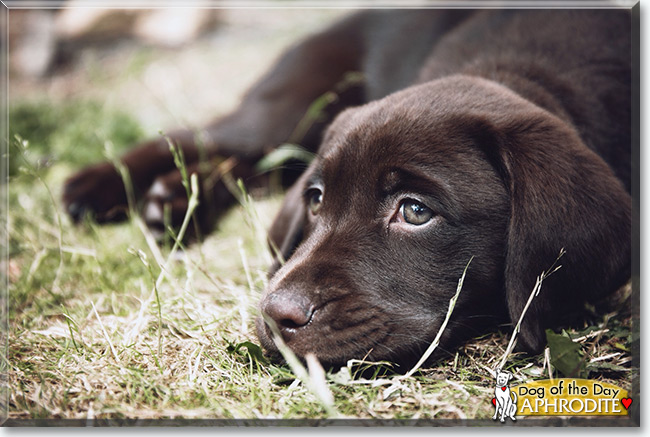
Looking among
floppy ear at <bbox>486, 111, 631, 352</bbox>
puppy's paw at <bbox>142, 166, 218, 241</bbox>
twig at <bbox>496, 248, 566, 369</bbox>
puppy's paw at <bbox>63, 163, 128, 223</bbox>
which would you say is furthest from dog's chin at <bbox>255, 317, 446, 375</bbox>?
puppy's paw at <bbox>63, 163, 128, 223</bbox>

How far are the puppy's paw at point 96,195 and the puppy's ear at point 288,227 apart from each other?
1.03 metres

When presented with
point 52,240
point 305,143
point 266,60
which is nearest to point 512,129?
point 305,143

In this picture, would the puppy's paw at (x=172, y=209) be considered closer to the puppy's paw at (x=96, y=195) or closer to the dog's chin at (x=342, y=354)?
the puppy's paw at (x=96, y=195)

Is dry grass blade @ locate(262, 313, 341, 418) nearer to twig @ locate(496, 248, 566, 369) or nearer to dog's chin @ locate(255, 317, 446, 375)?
dog's chin @ locate(255, 317, 446, 375)

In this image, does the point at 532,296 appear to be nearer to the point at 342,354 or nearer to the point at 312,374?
the point at 342,354

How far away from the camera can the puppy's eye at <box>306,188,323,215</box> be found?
2.44 metres

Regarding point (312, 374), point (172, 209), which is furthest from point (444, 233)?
point (172, 209)

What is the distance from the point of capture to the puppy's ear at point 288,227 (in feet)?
8.46

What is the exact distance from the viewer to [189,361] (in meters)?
2.05

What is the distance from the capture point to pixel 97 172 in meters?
3.62

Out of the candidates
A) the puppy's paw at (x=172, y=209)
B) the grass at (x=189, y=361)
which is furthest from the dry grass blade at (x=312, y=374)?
A: the puppy's paw at (x=172, y=209)

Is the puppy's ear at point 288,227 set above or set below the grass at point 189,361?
above

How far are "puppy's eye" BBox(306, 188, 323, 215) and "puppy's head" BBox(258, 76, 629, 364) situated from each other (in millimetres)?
225

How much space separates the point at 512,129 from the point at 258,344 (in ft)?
3.57
